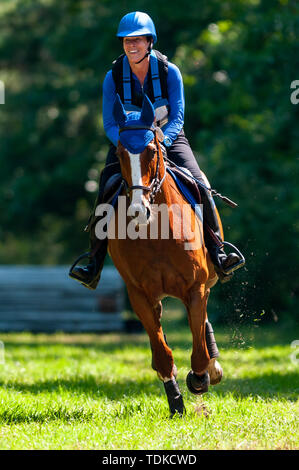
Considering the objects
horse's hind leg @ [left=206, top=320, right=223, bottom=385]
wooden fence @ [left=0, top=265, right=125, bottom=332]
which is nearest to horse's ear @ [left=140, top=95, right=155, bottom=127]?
horse's hind leg @ [left=206, top=320, right=223, bottom=385]

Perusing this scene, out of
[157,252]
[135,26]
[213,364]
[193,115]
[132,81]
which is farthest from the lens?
[193,115]

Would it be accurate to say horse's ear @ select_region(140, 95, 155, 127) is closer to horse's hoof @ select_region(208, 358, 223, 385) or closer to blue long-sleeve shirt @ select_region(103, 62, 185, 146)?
blue long-sleeve shirt @ select_region(103, 62, 185, 146)

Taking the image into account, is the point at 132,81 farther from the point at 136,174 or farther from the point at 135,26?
the point at 136,174

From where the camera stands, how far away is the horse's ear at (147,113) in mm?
6680

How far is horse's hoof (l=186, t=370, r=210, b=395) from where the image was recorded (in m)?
7.64

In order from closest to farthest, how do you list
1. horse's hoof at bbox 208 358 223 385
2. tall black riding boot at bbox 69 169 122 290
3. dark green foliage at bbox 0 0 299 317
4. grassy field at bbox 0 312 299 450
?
grassy field at bbox 0 312 299 450, tall black riding boot at bbox 69 169 122 290, horse's hoof at bbox 208 358 223 385, dark green foliage at bbox 0 0 299 317

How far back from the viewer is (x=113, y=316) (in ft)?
76.6

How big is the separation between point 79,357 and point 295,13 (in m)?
8.36

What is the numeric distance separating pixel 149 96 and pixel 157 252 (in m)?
1.58

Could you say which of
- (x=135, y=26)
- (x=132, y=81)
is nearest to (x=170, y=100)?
(x=132, y=81)

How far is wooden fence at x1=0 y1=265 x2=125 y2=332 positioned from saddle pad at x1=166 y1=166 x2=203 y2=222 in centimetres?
1582

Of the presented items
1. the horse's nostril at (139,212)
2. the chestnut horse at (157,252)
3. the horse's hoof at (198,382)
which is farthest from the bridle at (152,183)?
the horse's hoof at (198,382)

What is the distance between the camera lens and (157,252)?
23.2ft

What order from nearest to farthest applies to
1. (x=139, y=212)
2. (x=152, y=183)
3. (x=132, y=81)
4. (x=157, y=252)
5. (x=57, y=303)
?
(x=139, y=212) < (x=152, y=183) < (x=157, y=252) < (x=132, y=81) < (x=57, y=303)
